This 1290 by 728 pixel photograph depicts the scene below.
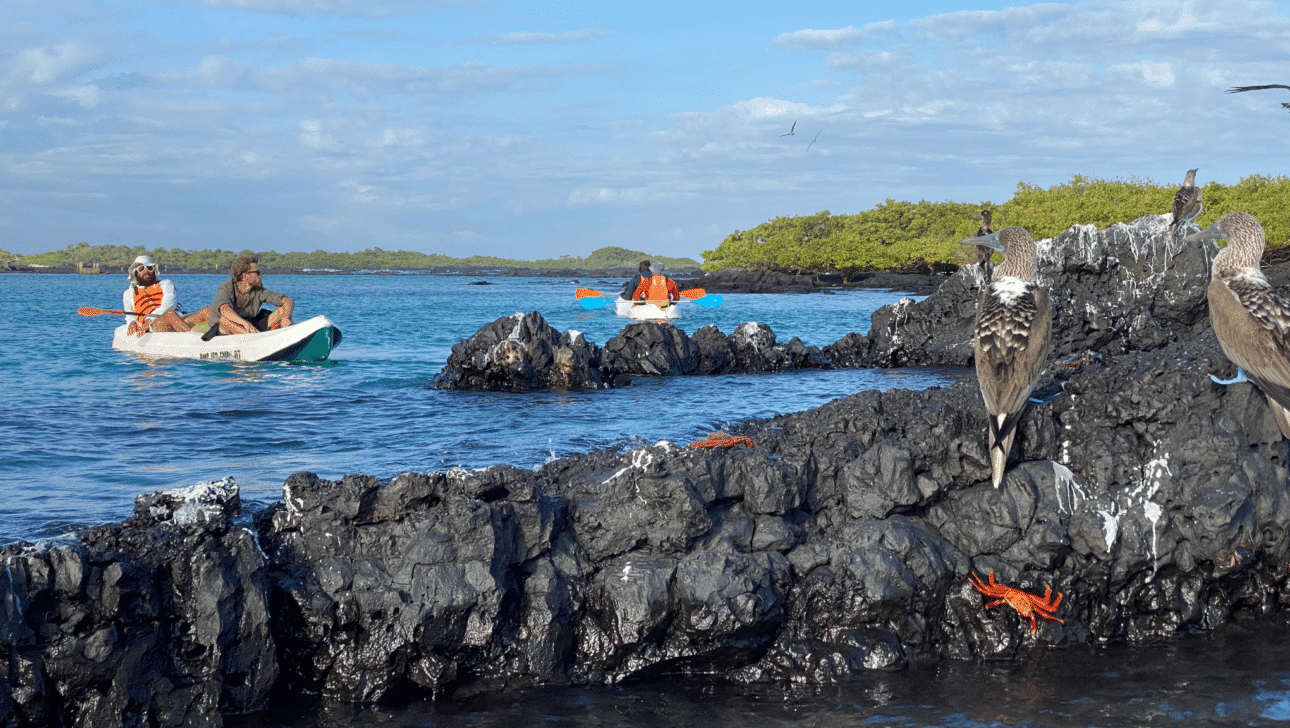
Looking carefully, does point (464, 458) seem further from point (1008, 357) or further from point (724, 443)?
point (1008, 357)

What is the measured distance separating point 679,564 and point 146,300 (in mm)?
16111

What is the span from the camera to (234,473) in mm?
7875

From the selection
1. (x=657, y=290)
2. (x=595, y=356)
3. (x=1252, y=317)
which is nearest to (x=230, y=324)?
(x=595, y=356)

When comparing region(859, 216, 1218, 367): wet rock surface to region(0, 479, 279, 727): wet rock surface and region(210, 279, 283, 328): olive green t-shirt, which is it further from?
region(0, 479, 279, 727): wet rock surface

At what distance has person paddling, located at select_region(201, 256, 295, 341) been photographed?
16.4 metres

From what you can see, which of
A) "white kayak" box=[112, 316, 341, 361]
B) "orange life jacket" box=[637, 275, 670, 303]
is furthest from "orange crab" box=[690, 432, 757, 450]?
"orange life jacket" box=[637, 275, 670, 303]

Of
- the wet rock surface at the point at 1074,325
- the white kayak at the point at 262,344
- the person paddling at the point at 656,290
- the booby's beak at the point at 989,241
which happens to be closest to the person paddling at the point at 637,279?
the person paddling at the point at 656,290

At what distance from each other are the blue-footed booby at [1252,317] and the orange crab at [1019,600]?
170 centimetres

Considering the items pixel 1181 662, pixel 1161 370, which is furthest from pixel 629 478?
pixel 1161 370

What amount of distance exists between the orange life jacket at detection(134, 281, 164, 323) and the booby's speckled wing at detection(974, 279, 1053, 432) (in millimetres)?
16436

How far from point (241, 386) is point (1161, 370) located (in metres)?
11.6

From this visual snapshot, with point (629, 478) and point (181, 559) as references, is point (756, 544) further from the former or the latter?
point (181, 559)

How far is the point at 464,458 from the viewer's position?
8.39 metres

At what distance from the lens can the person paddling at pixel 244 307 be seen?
16406 mm
